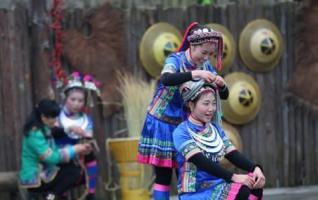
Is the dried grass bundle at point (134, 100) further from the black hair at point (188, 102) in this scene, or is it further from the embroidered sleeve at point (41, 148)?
the black hair at point (188, 102)

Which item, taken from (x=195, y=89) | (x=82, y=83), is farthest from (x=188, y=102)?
(x=82, y=83)

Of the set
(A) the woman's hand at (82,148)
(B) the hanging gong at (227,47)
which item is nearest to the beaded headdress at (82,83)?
(A) the woman's hand at (82,148)

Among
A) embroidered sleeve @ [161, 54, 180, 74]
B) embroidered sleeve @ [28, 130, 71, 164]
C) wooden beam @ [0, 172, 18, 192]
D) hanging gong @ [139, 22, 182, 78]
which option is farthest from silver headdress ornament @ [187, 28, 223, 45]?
wooden beam @ [0, 172, 18, 192]

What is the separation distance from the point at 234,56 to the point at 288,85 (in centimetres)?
74

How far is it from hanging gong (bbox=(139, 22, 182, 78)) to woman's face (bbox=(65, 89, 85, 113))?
0.83 meters

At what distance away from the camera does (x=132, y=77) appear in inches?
309

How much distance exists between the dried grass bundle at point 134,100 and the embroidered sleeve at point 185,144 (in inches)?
105

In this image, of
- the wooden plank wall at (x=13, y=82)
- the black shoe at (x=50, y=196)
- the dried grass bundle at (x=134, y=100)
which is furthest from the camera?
the dried grass bundle at (x=134, y=100)

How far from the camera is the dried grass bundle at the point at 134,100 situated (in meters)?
7.69

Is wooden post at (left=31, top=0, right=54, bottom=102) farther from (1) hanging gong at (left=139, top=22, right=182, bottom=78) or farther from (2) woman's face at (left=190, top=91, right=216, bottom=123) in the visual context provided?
(2) woman's face at (left=190, top=91, right=216, bottom=123)

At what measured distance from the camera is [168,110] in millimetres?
5664

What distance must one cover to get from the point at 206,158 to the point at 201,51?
2.63ft

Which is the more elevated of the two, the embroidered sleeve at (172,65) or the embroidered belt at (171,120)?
the embroidered sleeve at (172,65)

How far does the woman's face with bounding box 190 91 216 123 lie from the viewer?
16.5 feet
